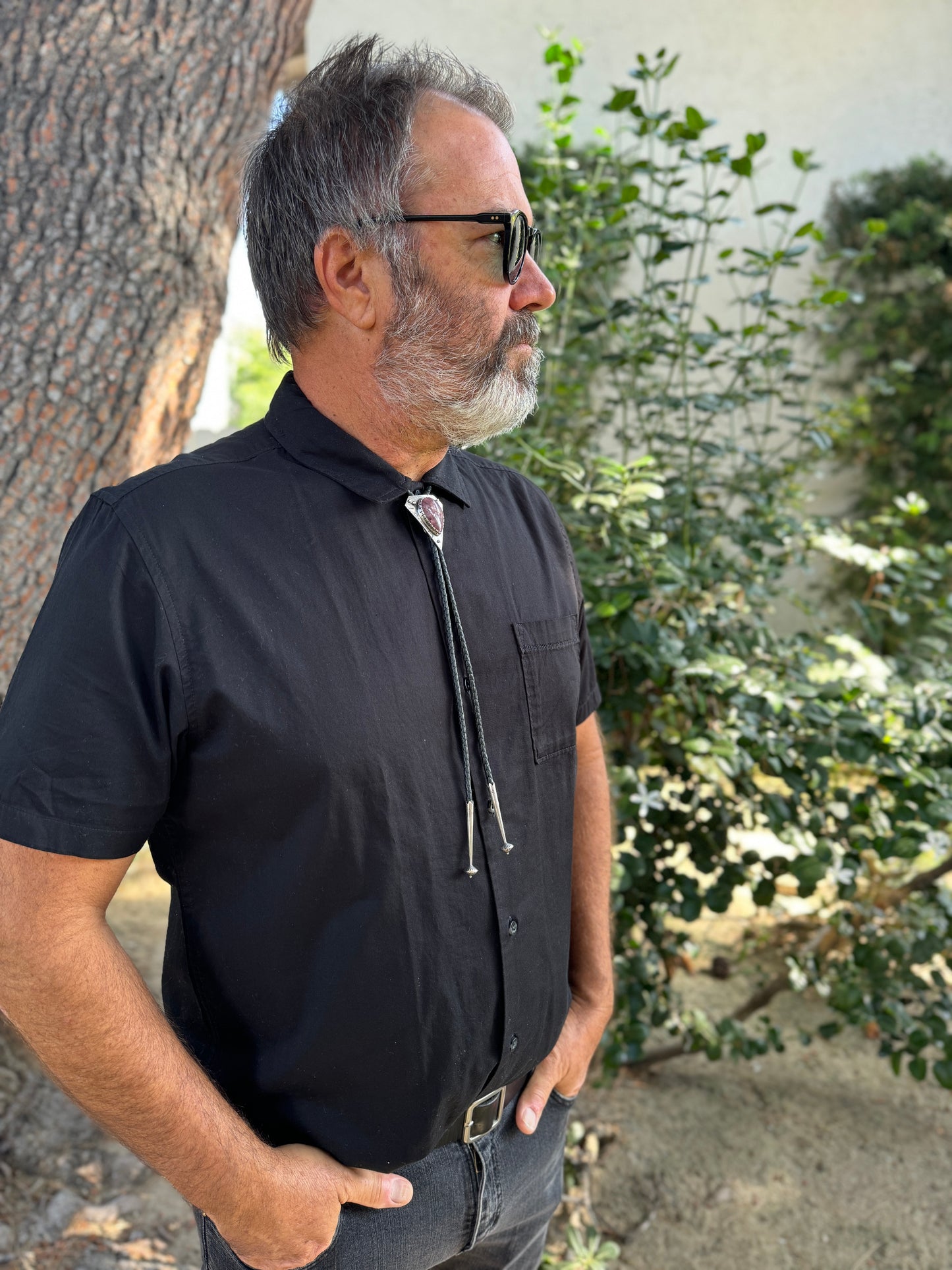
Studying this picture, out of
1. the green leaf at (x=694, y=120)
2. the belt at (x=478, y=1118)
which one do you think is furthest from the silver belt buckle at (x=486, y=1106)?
the green leaf at (x=694, y=120)

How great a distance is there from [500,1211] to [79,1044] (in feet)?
2.24

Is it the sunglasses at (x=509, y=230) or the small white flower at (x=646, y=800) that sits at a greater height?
the sunglasses at (x=509, y=230)

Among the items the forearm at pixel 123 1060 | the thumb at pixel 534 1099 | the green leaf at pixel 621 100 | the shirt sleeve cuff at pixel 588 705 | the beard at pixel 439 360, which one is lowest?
the thumb at pixel 534 1099

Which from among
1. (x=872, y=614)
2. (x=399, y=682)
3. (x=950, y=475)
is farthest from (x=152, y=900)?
(x=950, y=475)

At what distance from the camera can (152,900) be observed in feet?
13.0

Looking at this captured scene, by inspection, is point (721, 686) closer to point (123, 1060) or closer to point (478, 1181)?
point (478, 1181)

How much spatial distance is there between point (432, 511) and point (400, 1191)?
0.85 meters

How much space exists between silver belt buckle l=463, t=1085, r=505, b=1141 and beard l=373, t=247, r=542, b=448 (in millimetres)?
866

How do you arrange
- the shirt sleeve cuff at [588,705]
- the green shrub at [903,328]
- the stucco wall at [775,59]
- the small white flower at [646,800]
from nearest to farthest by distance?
the shirt sleeve cuff at [588,705], the small white flower at [646,800], the green shrub at [903,328], the stucco wall at [775,59]

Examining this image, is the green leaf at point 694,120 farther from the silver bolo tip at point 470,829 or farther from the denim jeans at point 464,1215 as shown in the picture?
the denim jeans at point 464,1215

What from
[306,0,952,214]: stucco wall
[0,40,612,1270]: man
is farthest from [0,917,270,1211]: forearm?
[306,0,952,214]: stucco wall

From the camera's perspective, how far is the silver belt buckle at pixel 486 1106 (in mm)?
1292

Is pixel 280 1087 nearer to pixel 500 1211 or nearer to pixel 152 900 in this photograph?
pixel 500 1211

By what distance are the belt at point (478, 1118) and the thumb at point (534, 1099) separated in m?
0.05
